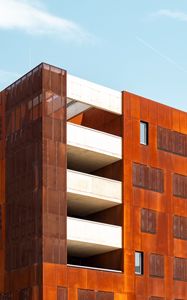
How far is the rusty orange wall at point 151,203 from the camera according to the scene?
57.8 metres

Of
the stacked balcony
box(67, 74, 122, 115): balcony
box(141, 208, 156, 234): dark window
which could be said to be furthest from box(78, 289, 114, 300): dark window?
box(67, 74, 122, 115): balcony

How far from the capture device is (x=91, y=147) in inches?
2266

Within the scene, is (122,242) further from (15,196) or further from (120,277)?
(15,196)

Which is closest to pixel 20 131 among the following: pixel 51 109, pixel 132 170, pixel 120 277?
pixel 51 109

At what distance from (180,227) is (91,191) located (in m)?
8.90

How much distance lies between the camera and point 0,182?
193 ft

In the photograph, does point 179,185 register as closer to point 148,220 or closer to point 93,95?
point 148,220

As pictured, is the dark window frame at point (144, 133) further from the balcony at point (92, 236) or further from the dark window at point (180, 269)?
the dark window at point (180, 269)

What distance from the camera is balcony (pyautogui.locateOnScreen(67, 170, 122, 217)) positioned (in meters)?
56.2

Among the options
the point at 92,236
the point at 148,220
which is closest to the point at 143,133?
the point at 148,220

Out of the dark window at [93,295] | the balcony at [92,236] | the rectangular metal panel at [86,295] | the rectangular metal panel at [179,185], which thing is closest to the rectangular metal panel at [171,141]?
the rectangular metal panel at [179,185]

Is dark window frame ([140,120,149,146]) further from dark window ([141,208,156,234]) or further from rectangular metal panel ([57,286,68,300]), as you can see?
rectangular metal panel ([57,286,68,300])

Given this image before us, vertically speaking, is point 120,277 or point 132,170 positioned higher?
point 132,170

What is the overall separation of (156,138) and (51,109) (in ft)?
32.8
